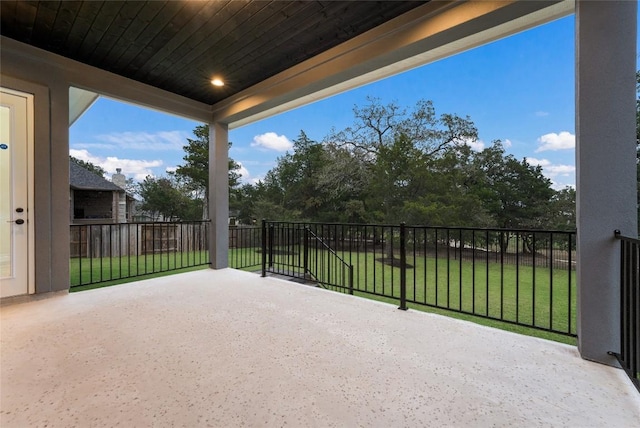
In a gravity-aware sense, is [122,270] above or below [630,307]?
below

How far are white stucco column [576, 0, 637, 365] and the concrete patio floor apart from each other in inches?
12.9

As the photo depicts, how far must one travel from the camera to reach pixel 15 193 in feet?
9.71

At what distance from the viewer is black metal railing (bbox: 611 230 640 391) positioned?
5.16 feet

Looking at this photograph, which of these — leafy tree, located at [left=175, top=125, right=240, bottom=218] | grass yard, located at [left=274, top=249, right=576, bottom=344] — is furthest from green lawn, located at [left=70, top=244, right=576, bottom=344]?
leafy tree, located at [left=175, top=125, right=240, bottom=218]

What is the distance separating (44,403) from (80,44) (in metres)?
3.49

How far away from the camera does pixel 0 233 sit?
2893mm

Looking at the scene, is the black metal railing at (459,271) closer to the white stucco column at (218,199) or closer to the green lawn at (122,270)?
the white stucco column at (218,199)

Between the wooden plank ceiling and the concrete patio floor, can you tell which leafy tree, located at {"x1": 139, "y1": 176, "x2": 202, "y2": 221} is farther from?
the concrete patio floor

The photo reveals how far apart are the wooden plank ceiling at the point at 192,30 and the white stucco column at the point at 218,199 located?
53.2 inches

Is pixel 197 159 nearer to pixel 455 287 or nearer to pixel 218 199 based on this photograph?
pixel 218 199

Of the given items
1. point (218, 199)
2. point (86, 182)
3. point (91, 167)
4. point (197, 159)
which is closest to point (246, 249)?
point (218, 199)

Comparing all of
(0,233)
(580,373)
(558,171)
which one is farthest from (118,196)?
(558,171)

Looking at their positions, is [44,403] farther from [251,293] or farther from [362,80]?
[362,80]

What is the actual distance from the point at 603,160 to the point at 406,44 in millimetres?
1777
